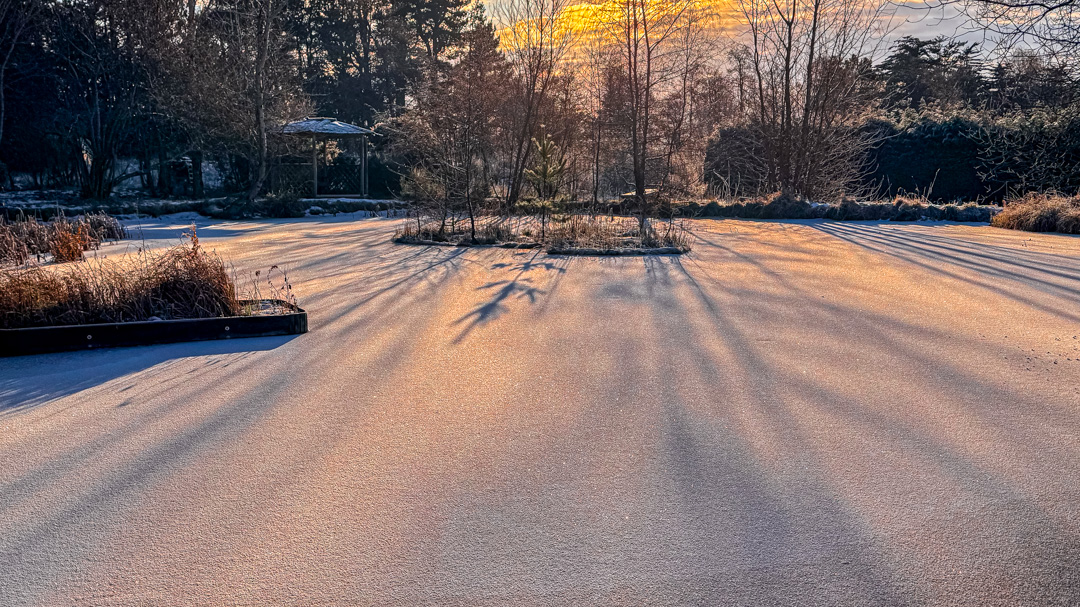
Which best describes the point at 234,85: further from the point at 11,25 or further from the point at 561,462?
the point at 561,462

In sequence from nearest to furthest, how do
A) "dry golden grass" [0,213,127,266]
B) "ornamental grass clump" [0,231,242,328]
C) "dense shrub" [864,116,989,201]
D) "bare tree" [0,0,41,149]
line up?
"ornamental grass clump" [0,231,242,328]
"dry golden grass" [0,213,127,266]
"dense shrub" [864,116,989,201]
"bare tree" [0,0,41,149]

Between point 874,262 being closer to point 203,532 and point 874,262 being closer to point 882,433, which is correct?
point 882,433

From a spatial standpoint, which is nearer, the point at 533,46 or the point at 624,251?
the point at 624,251

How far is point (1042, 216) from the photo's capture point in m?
11.8

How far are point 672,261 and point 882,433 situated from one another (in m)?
5.62

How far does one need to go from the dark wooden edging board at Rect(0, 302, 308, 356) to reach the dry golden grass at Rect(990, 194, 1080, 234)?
13.3 m

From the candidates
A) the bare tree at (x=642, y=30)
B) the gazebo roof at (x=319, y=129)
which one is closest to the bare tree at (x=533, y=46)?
the bare tree at (x=642, y=30)

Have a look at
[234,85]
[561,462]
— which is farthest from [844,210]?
[234,85]

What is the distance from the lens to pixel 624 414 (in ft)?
10.2

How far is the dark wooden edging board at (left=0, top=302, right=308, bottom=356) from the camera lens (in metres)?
4.18

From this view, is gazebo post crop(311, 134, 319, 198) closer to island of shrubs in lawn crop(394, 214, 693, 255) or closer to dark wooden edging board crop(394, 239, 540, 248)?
island of shrubs in lawn crop(394, 214, 693, 255)

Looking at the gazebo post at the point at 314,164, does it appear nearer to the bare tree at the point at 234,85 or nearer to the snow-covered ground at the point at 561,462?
the bare tree at the point at 234,85

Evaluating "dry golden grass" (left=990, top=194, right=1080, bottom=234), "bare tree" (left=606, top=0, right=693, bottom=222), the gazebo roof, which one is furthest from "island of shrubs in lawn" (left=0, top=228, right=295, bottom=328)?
the gazebo roof

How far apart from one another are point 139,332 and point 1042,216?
1452 centimetres
